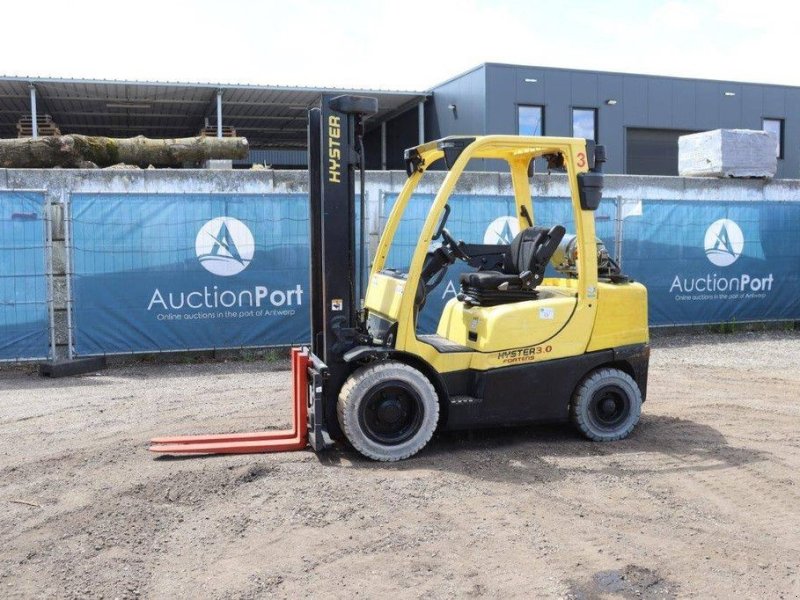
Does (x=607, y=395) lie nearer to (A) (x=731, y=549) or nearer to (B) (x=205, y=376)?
(A) (x=731, y=549)

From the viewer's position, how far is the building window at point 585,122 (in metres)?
26.2

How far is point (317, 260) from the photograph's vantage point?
698 cm

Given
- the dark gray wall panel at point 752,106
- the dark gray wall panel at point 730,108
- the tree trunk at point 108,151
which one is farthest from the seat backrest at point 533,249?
the dark gray wall panel at point 752,106

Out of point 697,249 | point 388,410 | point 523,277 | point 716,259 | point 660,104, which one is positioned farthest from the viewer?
point 660,104

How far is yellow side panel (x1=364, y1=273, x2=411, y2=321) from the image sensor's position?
6359 millimetres

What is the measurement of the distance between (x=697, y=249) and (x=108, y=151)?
10.5 meters

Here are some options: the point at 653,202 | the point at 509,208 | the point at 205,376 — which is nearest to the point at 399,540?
the point at 205,376

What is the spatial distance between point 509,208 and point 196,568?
29.4 feet

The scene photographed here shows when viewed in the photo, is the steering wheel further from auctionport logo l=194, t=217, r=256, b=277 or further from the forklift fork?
auctionport logo l=194, t=217, r=256, b=277

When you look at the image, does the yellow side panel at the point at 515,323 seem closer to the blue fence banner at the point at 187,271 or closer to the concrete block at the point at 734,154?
the blue fence banner at the point at 187,271

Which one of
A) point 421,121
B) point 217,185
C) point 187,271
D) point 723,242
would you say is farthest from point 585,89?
point 187,271

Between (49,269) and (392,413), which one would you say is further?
(49,269)

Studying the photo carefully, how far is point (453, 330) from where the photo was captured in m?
7.07

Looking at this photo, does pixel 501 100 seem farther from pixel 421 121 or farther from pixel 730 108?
→ pixel 730 108
